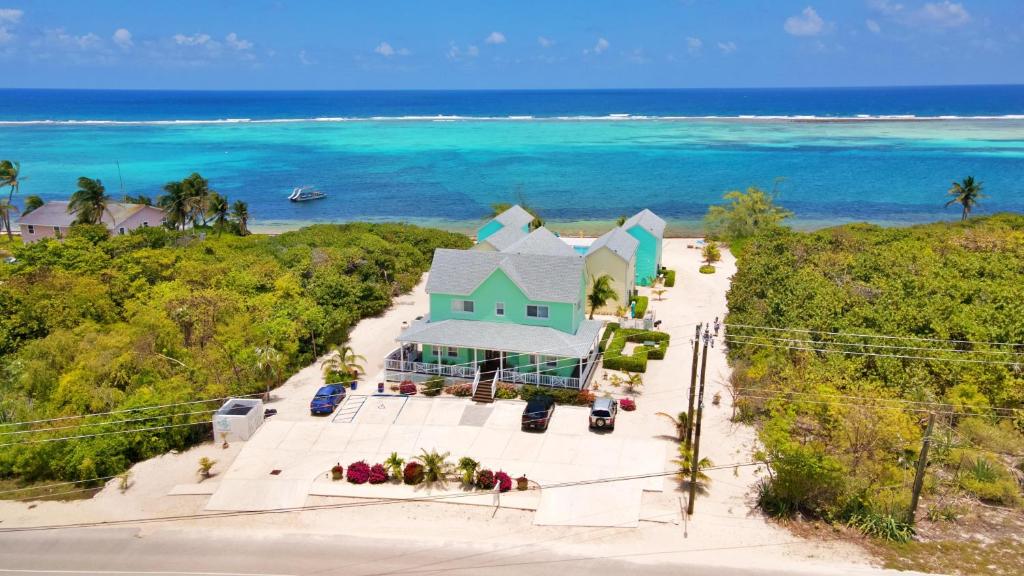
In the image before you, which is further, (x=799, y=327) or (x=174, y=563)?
(x=799, y=327)

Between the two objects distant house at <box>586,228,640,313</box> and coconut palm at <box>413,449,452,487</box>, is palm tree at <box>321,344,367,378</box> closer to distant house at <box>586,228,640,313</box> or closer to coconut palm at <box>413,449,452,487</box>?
coconut palm at <box>413,449,452,487</box>

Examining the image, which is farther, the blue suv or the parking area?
the blue suv

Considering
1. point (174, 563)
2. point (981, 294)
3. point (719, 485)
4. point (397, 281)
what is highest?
point (981, 294)

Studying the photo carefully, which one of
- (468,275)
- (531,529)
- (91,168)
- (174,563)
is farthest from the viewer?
(91,168)

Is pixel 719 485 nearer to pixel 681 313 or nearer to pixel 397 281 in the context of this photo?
pixel 681 313

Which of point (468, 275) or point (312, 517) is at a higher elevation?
point (468, 275)

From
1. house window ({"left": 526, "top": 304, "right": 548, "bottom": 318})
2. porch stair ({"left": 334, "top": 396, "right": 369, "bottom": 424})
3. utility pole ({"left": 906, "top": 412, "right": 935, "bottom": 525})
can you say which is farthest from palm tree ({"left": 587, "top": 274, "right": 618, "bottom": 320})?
utility pole ({"left": 906, "top": 412, "right": 935, "bottom": 525})

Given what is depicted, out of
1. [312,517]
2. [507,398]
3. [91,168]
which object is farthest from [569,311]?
[91,168]
